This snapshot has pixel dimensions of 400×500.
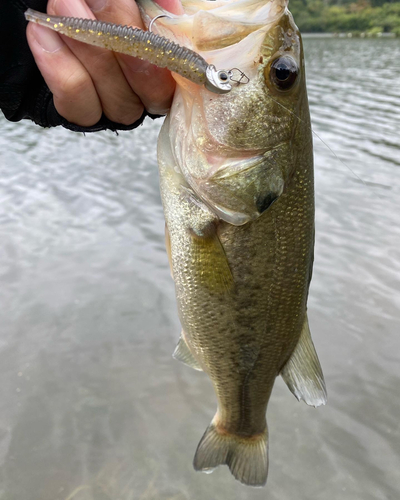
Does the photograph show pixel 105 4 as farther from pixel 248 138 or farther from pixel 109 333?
pixel 109 333

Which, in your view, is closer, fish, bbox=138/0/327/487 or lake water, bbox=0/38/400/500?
fish, bbox=138/0/327/487

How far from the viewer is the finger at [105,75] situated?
1.25m

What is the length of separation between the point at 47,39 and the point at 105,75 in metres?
0.20

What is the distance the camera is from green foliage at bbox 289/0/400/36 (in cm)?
6460

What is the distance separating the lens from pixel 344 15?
70125 mm

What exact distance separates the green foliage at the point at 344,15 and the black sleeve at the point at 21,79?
72.1 meters

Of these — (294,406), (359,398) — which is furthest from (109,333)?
(359,398)

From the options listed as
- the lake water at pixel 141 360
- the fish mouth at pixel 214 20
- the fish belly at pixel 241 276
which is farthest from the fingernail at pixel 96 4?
the lake water at pixel 141 360

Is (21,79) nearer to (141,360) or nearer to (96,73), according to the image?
(96,73)

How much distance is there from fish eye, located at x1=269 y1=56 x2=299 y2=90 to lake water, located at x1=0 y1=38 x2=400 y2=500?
3.36 feet

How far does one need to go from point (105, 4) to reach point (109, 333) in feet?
13.3

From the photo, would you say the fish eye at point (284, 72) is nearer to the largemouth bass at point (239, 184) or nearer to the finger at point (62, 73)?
the largemouth bass at point (239, 184)

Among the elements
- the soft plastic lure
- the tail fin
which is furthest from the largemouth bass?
the tail fin

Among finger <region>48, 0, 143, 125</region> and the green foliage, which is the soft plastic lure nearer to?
finger <region>48, 0, 143, 125</region>
